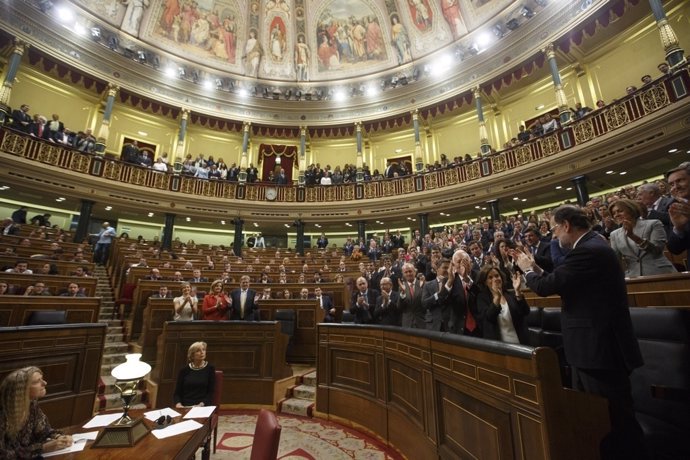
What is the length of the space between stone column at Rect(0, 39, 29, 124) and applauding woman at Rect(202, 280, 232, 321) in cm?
961

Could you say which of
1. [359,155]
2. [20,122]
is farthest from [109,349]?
[359,155]

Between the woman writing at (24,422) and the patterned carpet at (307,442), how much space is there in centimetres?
172

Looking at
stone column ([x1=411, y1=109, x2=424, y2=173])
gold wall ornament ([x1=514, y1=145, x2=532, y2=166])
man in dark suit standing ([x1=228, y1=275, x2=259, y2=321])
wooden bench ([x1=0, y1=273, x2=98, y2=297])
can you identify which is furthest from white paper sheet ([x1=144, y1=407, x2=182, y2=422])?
stone column ([x1=411, y1=109, x2=424, y2=173])

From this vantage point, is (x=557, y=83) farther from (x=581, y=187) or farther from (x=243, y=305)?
(x=243, y=305)

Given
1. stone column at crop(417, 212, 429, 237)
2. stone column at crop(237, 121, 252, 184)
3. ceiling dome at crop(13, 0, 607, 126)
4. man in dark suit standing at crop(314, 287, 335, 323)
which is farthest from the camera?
stone column at crop(237, 121, 252, 184)

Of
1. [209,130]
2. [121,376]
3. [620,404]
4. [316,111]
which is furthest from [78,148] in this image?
[620,404]

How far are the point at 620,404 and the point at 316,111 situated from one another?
16153 millimetres

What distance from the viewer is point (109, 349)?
566cm

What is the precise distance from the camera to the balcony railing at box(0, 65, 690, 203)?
25.5 feet

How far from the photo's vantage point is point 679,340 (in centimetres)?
163

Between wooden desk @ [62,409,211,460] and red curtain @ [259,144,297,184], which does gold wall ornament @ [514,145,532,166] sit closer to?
red curtain @ [259,144,297,184]

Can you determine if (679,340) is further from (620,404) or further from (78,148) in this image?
(78,148)

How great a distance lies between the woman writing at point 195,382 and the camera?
3002 mm

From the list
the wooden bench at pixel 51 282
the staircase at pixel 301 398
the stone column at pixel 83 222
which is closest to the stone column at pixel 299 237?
the stone column at pixel 83 222
